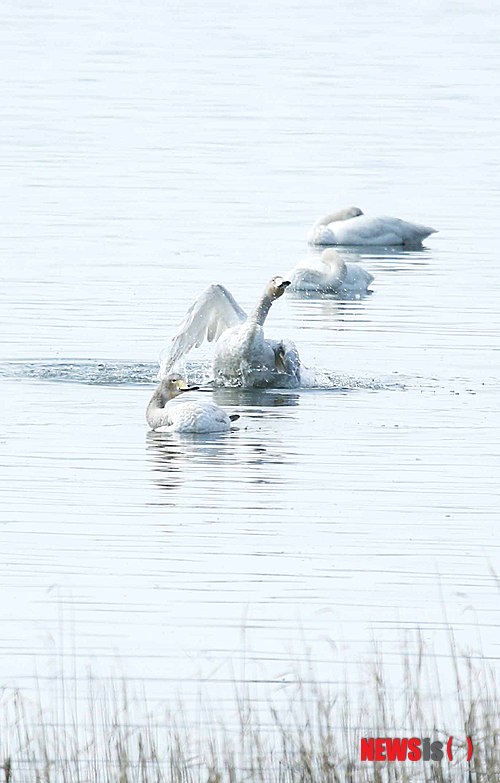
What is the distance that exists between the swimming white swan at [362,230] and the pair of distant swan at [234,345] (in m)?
3.04

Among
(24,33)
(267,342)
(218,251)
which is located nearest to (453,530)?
(267,342)

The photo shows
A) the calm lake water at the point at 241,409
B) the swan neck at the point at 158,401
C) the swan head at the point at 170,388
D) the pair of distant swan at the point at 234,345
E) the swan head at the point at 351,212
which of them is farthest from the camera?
the swan head at the point at 351,212

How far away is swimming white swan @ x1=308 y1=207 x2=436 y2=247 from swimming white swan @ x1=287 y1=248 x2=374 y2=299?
3.81 meters

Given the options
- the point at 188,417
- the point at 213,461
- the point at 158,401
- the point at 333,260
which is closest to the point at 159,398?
the point at 158,401

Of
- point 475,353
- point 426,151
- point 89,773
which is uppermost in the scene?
point 426,151

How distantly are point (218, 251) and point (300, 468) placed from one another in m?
12.2

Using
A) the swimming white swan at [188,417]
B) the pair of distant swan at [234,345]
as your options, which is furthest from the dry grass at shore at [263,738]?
the pair of distant swan at [234,345]

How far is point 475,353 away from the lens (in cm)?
1956

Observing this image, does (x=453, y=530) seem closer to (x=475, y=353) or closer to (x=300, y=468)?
(x=300, y=468)

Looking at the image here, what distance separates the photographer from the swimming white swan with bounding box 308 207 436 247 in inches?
1131

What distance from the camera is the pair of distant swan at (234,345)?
16219 millimetres

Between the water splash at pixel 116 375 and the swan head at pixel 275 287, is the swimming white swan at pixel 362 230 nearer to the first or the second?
the swan head at pixel 275 287

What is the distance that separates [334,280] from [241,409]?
23.4 feet

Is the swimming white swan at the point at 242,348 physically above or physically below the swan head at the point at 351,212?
below
